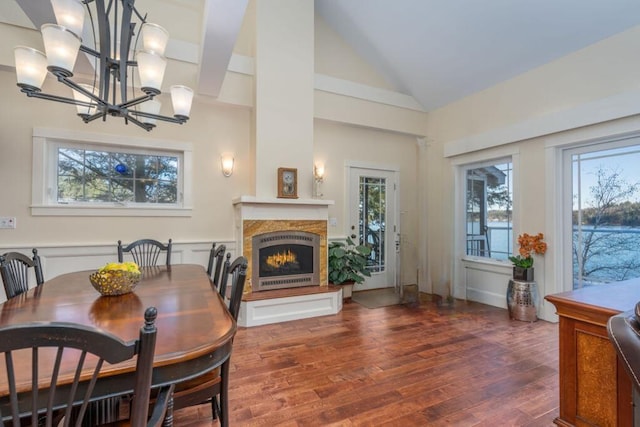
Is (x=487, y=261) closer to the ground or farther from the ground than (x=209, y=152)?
closer to the ground

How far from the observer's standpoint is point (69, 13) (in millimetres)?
1678

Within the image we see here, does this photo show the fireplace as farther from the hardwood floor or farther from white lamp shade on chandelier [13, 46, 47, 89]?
white lamp shade on chandelier [13, 46, 47, 89]

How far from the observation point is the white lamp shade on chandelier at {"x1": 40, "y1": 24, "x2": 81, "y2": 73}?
153 cm

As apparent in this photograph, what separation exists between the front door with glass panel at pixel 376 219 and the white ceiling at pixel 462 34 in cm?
155

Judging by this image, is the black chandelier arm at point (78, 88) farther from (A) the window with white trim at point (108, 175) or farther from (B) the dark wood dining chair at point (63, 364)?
(A) the window with white trim at point (108, 175)

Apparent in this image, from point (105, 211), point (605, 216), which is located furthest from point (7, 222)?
point (605, 216)

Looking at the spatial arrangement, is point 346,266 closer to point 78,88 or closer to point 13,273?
point 13,273

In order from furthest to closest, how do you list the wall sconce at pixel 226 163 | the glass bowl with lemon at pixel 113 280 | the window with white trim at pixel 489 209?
the window with white trim at pixel 489 209, the wall sconce at pixel 226 163, the glass bowl with lemon at pixel 113 280

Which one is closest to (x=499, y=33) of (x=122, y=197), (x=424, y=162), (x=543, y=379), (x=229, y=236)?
(x=424, y=162)

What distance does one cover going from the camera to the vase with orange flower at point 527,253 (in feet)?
12.1

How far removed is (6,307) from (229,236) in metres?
2.69

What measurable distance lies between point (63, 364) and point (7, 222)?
3.29 metres

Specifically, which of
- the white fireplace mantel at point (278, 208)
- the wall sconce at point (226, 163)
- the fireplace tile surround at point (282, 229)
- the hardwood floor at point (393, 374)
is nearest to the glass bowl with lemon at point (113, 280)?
the hardwood floor at point (393, 374)

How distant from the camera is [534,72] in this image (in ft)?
12.6
